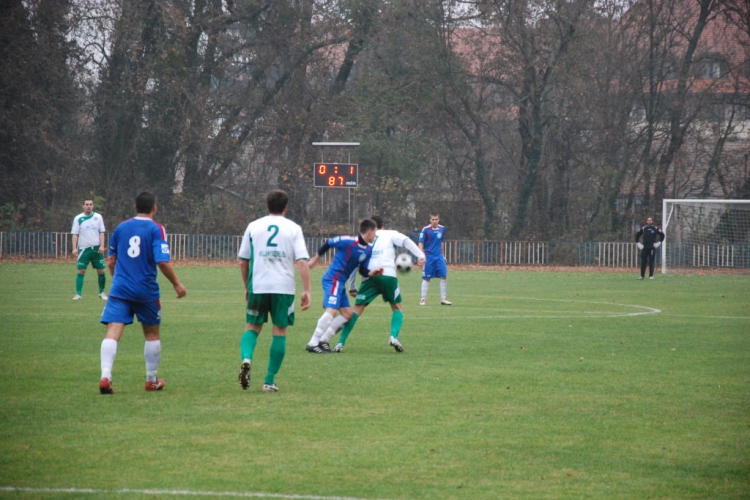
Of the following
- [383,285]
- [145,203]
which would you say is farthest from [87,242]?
[145,203]

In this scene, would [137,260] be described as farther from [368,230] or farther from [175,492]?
[368,230]

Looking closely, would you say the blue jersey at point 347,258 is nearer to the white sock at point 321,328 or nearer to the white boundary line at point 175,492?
the white sock at point 321,328

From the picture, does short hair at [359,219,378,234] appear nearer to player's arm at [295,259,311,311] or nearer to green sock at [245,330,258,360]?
player's arm at [295,259,311,311]

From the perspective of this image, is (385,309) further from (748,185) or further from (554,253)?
(748,185)

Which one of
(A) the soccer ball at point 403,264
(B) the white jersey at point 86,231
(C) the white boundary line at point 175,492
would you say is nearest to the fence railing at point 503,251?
(B) the white jersey at point 86,231

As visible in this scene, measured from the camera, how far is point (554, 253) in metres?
42.7

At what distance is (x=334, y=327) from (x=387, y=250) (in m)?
1.34

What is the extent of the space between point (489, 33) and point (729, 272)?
16041mm

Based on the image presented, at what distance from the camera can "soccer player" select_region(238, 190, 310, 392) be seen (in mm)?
8188

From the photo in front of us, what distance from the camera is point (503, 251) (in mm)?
42781

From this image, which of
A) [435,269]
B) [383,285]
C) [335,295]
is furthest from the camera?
[435,269]

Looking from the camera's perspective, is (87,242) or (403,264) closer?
(403,264)

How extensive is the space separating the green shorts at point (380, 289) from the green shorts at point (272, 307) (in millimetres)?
3759

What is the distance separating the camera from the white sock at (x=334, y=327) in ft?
38.2
